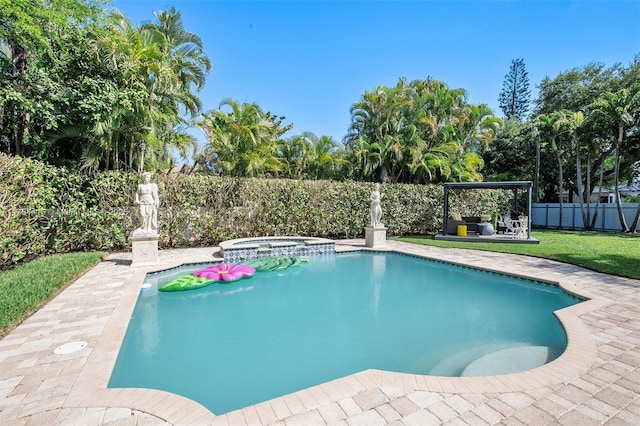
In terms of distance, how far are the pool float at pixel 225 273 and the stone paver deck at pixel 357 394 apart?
334cm

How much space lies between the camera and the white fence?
20.0 meters

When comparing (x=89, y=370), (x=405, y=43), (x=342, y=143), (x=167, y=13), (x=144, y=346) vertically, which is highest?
(x=167, y=13)

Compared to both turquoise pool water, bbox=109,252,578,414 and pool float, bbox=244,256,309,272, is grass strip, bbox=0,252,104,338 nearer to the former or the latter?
turquoise pool water, bbox=109,252,578,414

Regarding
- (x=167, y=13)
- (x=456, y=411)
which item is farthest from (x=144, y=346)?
(x=167, y=13)

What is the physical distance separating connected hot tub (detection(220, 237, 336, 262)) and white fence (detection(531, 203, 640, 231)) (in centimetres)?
2034

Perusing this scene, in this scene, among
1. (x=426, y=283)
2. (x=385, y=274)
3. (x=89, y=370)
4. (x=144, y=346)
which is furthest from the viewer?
(x=385, y=274)

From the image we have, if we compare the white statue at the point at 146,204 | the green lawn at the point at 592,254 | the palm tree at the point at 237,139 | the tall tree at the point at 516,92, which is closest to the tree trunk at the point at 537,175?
the green lawn at the point at 592,254

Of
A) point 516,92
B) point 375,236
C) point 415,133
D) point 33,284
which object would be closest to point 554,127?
point 415,133

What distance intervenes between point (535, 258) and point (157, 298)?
36.5ft

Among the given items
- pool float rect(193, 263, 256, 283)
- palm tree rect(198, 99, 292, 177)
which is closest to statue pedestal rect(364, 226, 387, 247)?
pool float rect(193, 263, 256, 283)

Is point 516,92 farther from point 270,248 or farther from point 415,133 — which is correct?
point 270,248

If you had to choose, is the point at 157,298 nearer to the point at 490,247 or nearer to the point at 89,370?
the point at 89,370

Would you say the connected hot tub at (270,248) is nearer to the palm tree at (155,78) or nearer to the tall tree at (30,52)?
the palm tree at (155,78)

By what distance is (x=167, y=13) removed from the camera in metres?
14.4
